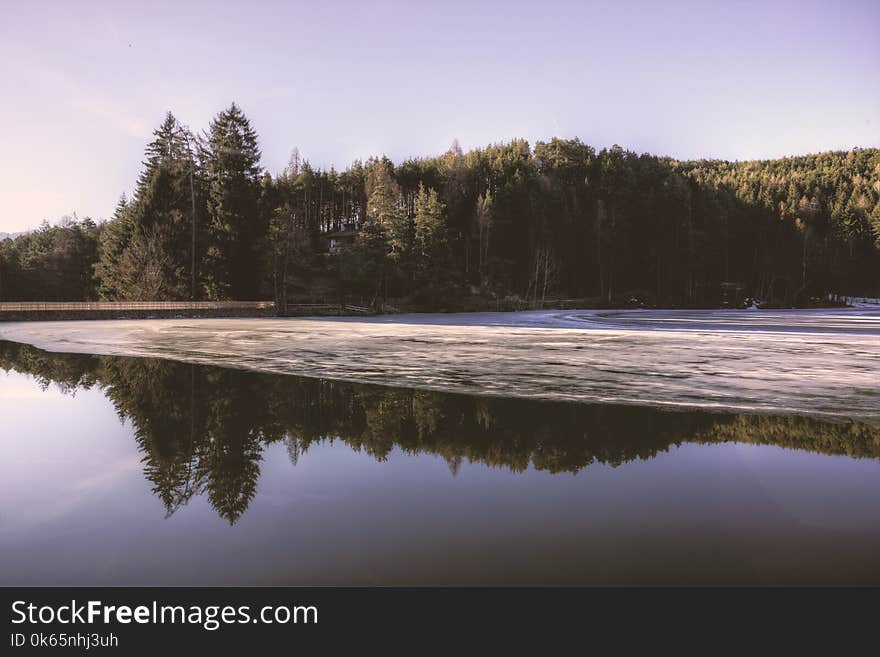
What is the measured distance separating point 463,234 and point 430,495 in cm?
7337

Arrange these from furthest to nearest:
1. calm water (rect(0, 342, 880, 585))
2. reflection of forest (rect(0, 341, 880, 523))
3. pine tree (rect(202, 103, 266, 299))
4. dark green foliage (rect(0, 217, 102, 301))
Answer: dark green foliage (rect(0, 217, 102, 301))
pine tree (rect(202, 103, 266, 299))
reflection of forest (rect(0, 341, 880, 523))
calm water (rect(0, 342, 880, 585))

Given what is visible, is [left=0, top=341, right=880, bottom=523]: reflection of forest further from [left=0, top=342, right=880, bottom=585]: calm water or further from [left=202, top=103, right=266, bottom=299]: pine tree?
[left=202, top=103, right=266, bottom=299]: pine tree

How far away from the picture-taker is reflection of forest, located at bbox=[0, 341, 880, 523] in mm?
4965

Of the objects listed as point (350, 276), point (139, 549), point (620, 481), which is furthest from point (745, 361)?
point (350, 276)

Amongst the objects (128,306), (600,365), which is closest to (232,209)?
(128,306)

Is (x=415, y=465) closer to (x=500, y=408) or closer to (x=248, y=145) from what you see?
(x=500, y=408)

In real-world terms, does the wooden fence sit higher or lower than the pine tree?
lower

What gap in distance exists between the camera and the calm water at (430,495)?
310 cm

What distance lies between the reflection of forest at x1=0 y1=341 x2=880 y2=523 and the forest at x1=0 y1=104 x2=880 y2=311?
39.5m

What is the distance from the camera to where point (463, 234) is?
76000 millimetres

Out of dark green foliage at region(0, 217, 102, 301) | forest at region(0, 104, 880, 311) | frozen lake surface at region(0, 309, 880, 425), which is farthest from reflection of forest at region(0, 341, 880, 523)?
dark green foliage at region(0, 217, 102, 301)

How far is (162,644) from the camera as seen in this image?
256cm

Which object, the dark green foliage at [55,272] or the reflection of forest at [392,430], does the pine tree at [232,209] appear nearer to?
the dark green foliage at [55,272]

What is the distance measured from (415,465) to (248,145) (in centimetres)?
5436
